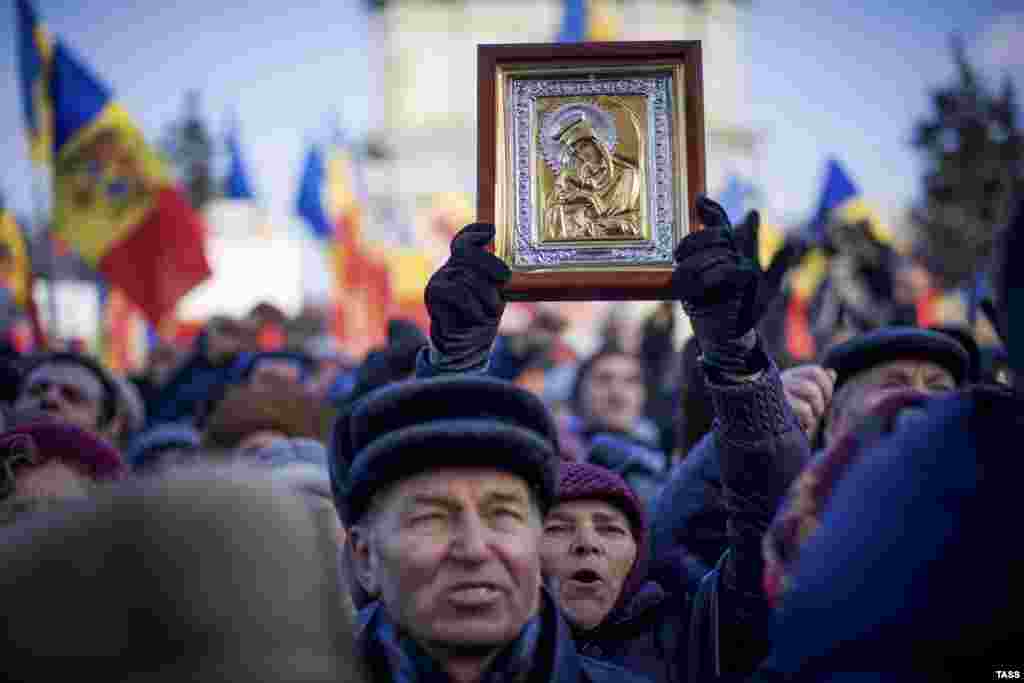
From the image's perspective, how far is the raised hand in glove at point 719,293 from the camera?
2877mm

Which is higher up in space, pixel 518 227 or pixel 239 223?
pixel 239 223

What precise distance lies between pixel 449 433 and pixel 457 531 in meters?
0.19

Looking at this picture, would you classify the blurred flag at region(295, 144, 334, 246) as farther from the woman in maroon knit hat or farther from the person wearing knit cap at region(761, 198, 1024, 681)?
the person wearing knit cap at region(761, 198, 1024, 681)

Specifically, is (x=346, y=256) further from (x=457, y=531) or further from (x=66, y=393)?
(x=457, y=531)

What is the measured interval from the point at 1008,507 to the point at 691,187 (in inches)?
57.5

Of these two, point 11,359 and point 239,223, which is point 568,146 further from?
point 239,223

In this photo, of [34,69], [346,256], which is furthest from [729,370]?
[346,256]

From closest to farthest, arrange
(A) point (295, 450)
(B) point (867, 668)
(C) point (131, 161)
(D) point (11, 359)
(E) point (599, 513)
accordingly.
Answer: (B) point (867, 668) < (E) point (599, 513) < (A) point (295, 450) < (D) point (11, 359) < (C) point (131, 161)

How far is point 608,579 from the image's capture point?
3479mm

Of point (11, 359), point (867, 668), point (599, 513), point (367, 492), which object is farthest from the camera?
point (11, 359)

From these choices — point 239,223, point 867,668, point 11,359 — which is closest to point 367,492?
point 867,668

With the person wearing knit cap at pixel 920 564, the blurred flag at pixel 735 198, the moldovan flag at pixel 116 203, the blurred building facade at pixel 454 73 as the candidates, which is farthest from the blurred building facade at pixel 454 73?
the person wearing knit cap at pixel 920 564

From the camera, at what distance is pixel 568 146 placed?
10.9ft

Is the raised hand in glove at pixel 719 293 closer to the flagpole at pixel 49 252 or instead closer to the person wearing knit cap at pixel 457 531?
the person wearing knit cap at pixel 457 531
